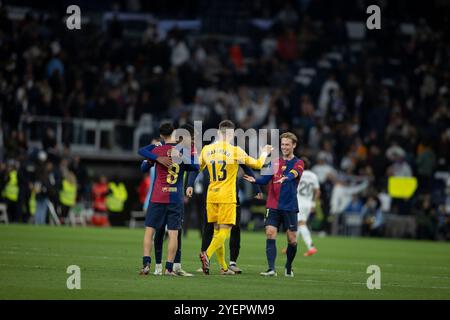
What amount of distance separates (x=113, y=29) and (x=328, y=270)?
22.5 meters

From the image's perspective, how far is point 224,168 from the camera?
17.4 meters

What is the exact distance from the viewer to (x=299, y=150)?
37.6 m

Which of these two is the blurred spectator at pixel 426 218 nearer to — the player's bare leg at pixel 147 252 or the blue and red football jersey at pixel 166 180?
the blue and red football jersey at pixel 166 180

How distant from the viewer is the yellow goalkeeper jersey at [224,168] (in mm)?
17438

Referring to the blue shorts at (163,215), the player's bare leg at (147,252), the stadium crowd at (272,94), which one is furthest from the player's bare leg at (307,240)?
the stadium crowd at (272,94)

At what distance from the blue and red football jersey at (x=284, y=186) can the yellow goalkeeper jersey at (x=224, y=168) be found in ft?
2.32

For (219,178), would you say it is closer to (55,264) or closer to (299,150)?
(55,264)

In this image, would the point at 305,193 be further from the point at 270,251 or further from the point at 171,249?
the point at 171,249

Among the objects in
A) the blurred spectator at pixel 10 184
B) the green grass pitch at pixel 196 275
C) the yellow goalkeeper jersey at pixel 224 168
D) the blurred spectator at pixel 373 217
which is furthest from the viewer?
the blurred spectator at pixel 373 217

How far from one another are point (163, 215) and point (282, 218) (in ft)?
7.94

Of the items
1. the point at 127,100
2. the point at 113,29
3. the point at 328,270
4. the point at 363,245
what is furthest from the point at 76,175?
the point at 328,270

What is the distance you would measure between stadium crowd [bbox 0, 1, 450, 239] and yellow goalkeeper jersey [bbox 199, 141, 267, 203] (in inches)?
689

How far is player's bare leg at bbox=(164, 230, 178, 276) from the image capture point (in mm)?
16531

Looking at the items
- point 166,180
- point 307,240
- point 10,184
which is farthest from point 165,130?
point 10,184
